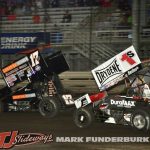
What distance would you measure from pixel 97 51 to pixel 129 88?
6525 mm

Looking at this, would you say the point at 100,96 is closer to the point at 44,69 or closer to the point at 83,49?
the point at 44,69

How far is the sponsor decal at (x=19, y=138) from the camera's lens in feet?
22.8

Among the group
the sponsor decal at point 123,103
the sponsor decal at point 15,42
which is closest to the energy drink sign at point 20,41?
the sponsor decal at point 15,42

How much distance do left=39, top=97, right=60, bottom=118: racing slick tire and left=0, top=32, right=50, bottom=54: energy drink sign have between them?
5.26 metres

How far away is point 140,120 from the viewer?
7484mm

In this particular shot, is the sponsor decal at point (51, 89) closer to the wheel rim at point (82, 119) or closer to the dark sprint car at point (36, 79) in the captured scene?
the dark sprint car at point (36, 79)

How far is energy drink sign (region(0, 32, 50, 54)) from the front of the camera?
14.7 metres

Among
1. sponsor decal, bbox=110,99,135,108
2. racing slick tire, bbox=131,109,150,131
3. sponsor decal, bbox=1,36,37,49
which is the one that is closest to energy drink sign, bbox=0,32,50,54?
sponsor decal, bbox=1,36,37,49

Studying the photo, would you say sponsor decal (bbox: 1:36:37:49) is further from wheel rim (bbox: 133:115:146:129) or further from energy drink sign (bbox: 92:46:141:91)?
wheel rim (bbox: 133:115:146:129)

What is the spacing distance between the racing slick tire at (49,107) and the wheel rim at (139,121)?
90.2 inches

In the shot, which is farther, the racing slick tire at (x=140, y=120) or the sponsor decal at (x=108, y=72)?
the sponsor decal at (x=108, y=72)

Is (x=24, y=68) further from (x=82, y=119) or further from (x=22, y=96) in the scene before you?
(x=82, y=119)

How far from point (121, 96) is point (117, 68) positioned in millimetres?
501

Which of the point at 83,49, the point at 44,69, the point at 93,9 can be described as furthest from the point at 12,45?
the point at 44,69
